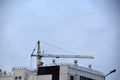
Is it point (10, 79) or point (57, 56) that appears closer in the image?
point (10, 79)

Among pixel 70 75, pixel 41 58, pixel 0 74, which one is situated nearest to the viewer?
pixel 70 75

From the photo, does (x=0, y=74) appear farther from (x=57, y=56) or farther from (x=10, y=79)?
(x=57, y=56)

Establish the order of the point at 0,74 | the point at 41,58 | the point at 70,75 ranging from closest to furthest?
the point at 70,75 < the point at 0,74 < the point at 41,58

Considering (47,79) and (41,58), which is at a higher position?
(41,58)

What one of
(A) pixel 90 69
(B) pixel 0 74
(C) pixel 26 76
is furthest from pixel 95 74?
(B) pixel 0 74

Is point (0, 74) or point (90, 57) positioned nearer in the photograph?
point (0, 74)

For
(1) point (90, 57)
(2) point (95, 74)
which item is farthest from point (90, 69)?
(1) point (90, 57)

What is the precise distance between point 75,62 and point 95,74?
8839mm

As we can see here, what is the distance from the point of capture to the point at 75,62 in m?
134

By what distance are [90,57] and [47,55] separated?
19858mm

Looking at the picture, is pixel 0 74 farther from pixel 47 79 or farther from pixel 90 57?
pixel 90 57

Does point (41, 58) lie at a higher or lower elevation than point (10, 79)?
higher

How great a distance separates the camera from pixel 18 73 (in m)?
138

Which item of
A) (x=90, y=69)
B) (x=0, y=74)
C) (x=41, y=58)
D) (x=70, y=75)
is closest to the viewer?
(x=70, y=75)
